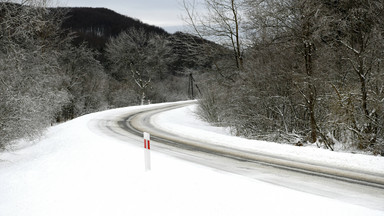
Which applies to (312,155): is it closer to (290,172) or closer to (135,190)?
(290,172)

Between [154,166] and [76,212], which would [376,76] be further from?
[76,212]

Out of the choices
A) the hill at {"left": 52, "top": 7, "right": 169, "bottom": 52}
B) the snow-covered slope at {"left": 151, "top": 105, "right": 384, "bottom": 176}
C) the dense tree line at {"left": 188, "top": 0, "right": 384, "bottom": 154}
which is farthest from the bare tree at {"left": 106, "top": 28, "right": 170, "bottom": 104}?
the hill at {"left": 52, "top": 7, "right": 169, "bottom": 52}

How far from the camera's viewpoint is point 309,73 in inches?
471

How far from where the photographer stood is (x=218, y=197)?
5711 mm

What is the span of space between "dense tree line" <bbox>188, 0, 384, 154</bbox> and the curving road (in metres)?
3.73

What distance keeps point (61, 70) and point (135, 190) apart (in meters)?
27.4

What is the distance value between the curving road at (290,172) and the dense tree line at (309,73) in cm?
373

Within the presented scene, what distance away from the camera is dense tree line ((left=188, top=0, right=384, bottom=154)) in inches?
415

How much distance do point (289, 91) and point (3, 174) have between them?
11184 mm

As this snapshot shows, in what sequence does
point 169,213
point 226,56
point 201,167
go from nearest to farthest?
point 169,213, point 201,167, point 226,56

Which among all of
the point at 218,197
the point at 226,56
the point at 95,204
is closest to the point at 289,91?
the point at 226,56

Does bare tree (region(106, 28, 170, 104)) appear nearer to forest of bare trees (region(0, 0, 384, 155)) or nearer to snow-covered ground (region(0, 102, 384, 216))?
forest of bare trees (region(0, 0, 384, 155))

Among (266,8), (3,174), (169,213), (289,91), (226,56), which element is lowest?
(3,174)

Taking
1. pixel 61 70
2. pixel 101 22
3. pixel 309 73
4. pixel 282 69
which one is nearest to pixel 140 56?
pixel 61 70
